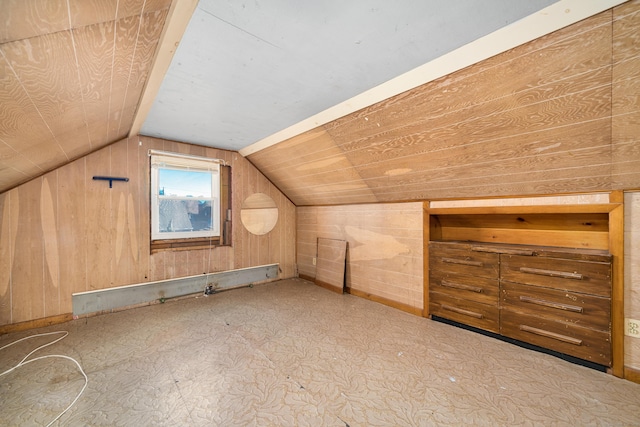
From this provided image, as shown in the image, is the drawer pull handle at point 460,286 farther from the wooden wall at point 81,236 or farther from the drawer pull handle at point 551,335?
the wooden wall at point 81,236

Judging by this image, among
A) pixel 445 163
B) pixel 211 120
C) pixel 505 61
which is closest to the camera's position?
pixel 505 61

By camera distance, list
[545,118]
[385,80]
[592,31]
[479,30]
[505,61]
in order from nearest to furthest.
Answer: [592,31] → [479,30] → [505,61] → [545,118] → [385,80]

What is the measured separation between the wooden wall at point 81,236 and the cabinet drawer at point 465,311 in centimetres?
295

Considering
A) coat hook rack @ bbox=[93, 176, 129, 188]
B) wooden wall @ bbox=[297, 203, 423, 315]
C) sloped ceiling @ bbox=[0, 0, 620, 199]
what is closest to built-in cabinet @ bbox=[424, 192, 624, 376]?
wooden wall @ bbox=[297, 203, 423, 315]

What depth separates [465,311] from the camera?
8.31ft

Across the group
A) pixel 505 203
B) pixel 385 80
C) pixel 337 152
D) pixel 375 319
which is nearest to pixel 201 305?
pixel 375 319

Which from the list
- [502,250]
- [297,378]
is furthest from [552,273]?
[297,378]

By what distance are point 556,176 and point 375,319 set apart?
80.4 inches

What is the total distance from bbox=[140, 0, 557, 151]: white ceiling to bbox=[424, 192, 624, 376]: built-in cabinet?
1624 millimetres

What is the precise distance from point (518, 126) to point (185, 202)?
372 cm

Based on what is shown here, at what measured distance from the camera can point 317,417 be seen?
4.81 ft

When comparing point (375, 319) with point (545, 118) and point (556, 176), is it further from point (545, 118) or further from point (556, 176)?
point (545, 118)

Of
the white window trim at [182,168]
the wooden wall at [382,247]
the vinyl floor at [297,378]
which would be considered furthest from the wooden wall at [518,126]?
the white window trim at [182,168]

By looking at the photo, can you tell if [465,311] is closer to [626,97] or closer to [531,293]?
[531,293]
